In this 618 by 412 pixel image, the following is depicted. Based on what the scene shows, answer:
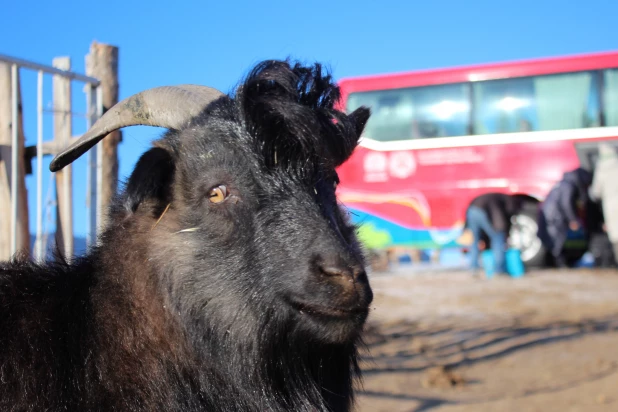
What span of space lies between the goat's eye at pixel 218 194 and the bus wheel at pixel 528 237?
12120mm

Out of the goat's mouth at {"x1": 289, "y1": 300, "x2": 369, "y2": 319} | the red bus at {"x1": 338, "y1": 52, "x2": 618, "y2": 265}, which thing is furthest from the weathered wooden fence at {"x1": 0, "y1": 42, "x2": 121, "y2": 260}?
Answer: the red bus at {"x1": 338, "y1": 52, "x2": 618, "y2": 265}

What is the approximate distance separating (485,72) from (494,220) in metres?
3.86

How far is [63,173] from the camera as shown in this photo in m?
4.96

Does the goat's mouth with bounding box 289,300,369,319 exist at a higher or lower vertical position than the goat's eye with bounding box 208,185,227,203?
lower

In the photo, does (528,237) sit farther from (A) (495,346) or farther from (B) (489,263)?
(A) (495,346)

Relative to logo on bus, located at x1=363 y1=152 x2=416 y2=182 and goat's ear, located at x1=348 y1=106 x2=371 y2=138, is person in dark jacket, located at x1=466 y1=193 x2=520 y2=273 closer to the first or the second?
logo on bus, located at x1=363 y1=152 x2=416 y2=182

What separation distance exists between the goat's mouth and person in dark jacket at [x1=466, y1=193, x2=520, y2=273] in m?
10.7

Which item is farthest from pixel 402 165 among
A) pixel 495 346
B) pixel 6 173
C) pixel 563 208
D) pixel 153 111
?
pixel 153 111

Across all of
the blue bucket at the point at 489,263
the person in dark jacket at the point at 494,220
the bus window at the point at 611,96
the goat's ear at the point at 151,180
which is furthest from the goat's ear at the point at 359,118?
the bus window at the point at 611,96

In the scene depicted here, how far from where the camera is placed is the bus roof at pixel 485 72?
14.3 m

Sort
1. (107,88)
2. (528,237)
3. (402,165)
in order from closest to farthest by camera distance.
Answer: (107,88), (528,237), (402,165)

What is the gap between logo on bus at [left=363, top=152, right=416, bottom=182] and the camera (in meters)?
15.0

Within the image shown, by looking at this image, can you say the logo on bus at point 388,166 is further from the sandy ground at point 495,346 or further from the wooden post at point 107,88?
the wooden post at point 107,88

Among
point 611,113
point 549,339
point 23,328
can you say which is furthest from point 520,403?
point 611,113
